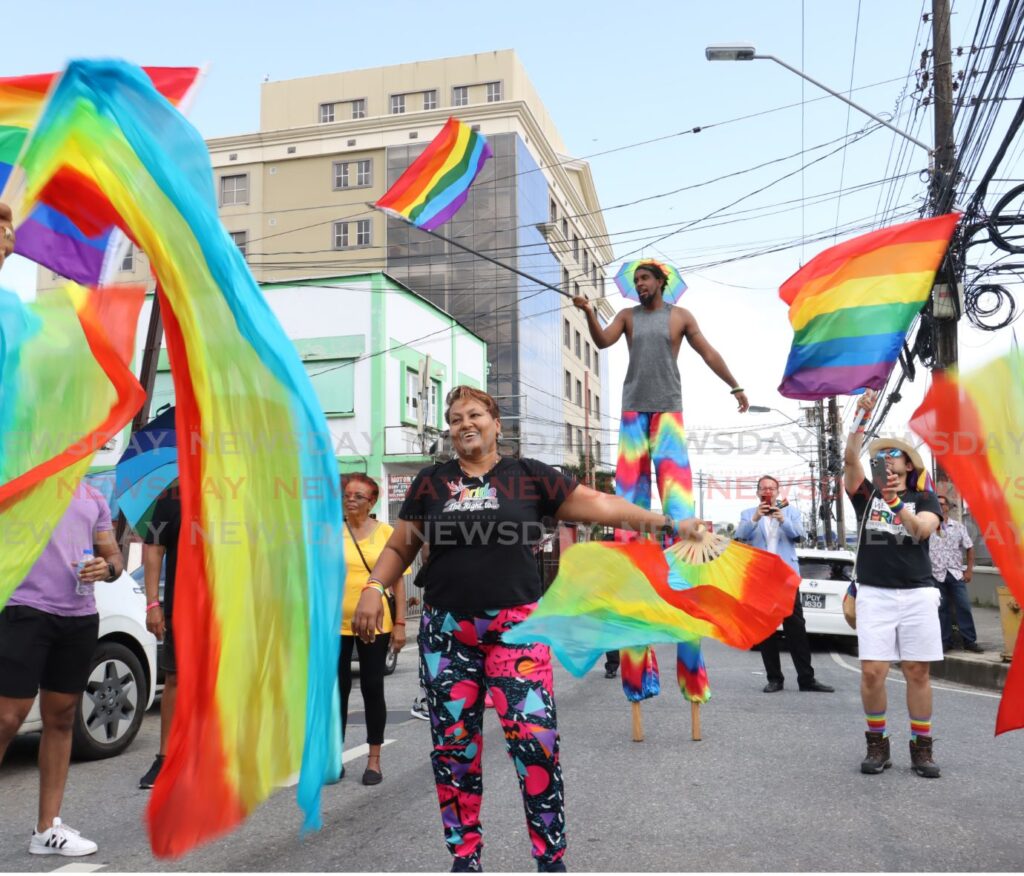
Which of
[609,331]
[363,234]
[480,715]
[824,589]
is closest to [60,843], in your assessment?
[480,715]

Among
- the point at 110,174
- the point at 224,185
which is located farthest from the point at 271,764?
the point at 224,185

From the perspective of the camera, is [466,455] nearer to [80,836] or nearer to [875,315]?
[80,836]

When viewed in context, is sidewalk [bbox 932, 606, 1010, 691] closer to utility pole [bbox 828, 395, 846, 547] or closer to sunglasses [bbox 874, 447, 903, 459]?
sunglasses [bbox 874, 447, 903, 459]

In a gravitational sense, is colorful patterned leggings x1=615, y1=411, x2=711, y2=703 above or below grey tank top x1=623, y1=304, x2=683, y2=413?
below

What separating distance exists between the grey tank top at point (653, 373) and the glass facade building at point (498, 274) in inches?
1572

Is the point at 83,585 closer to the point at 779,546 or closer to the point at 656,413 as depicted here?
the point at 656,413

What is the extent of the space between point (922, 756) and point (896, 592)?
2.86 ft

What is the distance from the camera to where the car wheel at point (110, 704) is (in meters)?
6.24

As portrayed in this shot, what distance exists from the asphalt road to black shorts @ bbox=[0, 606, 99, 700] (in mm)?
703

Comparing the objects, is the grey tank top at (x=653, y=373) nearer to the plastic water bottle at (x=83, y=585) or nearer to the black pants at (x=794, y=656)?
A: the plastic water bottle at (x=83, y=585)

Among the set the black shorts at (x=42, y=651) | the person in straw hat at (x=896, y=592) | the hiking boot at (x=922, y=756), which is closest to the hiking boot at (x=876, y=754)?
the person in straw hat at (x=896, y=592)

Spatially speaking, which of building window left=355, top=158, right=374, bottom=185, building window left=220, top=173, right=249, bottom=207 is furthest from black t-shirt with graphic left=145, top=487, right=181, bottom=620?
building window left=220, top=173, right=249, bottom=207

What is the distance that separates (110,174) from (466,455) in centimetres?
161

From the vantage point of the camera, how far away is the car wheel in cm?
624
